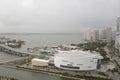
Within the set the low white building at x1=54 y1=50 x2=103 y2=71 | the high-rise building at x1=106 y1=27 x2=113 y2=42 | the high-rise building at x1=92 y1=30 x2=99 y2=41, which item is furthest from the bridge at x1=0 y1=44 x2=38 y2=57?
the high-rise building at x1=106 y1=27 x2=113 y2=42

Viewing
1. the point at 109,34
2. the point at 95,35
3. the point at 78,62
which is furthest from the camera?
the point at 95,35

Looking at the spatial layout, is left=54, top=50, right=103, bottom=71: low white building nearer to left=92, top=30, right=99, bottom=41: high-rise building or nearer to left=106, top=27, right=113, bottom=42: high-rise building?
left=106, top=27, right=113, bottom=42: high-rise building

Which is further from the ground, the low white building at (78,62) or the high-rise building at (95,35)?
the high-rise building at (95,35)

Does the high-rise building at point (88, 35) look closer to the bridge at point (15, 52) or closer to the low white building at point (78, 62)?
the bridge at point (15, 52)

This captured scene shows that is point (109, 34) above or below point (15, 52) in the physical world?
above

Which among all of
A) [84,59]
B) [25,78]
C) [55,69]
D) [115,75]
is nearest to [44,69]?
[55,69]

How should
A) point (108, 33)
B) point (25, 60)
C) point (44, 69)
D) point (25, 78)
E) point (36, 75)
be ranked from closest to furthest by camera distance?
point (25, 78) < point (36, 75) < point (44, 69) < point (25, 60) < point (108, 33)

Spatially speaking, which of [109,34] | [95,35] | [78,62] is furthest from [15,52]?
[109,34]

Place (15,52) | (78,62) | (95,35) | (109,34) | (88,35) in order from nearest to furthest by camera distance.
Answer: (78,62) < (15,52) < (109,34) < (95,35) < (88,35)

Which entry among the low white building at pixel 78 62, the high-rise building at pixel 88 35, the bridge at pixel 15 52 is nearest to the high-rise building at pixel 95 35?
the high-rise building at pixel 88 35

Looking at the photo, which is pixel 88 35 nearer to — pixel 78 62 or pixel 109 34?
pixel 109 34

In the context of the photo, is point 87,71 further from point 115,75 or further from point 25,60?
point 25,60
